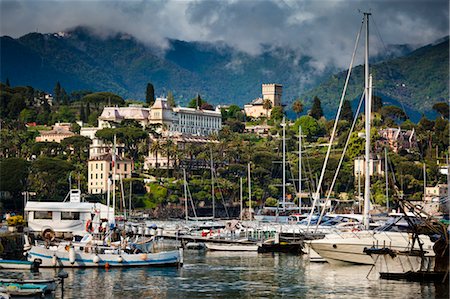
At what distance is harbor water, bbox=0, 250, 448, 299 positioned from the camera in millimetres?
39875

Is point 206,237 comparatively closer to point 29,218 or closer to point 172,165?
point 29,218

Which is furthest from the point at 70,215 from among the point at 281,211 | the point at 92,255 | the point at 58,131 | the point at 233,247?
the point at 58,131

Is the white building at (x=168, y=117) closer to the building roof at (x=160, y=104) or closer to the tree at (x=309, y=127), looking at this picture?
the building roof at (x=160, y=104)

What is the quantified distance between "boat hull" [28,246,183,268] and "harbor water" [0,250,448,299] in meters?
0.41

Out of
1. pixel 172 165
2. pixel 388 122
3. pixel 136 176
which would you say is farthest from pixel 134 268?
pixel 388 122

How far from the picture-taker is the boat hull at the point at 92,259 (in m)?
46.4

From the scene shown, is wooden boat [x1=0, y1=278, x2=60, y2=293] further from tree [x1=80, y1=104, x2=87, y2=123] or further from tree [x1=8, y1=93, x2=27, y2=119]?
tree [x1=80, y1=104, x2=87, y2=123]

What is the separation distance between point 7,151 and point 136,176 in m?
18.7

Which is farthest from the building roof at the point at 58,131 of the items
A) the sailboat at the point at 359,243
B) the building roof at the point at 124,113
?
the sailboat at the point at 359,243

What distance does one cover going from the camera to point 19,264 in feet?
143

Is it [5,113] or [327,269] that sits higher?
[5,113]

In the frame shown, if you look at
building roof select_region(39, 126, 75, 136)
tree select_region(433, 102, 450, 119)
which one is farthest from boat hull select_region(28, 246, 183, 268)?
tree select_region(433, 102, 450, 119)

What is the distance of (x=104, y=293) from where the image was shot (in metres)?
40.0

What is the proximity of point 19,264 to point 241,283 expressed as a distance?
31.2 ft
